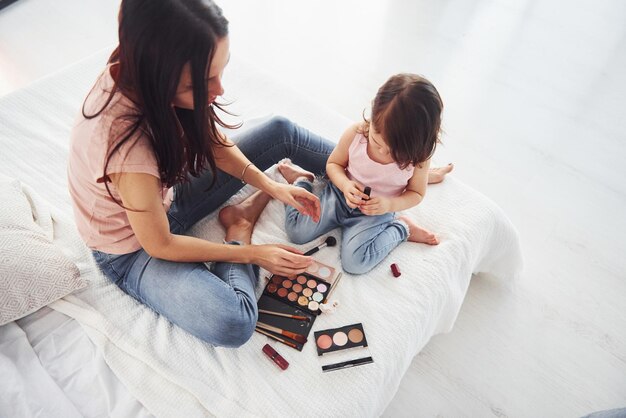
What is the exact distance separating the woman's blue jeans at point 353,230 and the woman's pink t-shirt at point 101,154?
0.44 metres

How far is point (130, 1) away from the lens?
2.15ft

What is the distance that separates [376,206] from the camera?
108 cm

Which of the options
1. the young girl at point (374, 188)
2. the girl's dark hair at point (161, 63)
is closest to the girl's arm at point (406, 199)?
the young girl at point (374, 188)

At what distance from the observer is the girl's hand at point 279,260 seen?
3.23 ft

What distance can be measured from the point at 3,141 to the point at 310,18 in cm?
170

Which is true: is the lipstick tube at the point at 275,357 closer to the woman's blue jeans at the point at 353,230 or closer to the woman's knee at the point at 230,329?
the woman's knee at the point at 230,329

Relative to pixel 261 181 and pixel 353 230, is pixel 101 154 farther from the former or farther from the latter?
pixel 353 230

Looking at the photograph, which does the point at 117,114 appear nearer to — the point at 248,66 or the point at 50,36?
the point at 248,66

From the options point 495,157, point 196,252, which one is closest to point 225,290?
point 196,252

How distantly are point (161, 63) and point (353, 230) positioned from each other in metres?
0.65

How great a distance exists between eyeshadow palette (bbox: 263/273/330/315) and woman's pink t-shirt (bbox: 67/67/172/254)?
0.40 metres

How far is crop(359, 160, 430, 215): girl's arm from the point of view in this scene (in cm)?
108

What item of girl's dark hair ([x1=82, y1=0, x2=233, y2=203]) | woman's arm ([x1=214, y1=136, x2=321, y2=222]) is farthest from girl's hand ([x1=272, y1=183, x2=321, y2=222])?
girl's dark hair ([x1=82, y1=0, x2=233, y2=203])

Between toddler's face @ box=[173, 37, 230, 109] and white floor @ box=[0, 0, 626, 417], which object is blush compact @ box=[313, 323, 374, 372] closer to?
white floor @ box=[0, 0, 626, 417]
